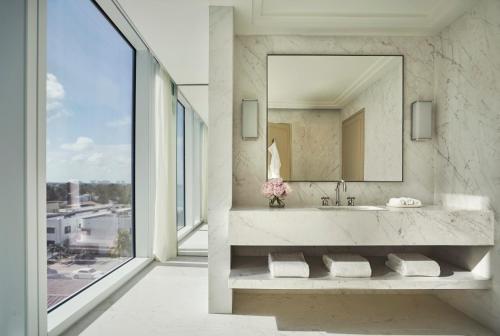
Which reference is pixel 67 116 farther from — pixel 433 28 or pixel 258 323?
pixel 433 28

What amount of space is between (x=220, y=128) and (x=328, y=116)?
107 centimetres

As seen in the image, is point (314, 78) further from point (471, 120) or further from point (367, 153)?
point (471, 120)

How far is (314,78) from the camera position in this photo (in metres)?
3.13

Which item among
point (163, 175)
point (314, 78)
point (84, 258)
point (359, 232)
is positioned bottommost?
point (84, 258)

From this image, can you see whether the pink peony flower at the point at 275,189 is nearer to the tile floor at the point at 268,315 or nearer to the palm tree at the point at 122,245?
the tile floor at the point at 268,315

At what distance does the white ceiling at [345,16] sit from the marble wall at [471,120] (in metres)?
0.21

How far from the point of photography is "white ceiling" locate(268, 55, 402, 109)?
3115mm

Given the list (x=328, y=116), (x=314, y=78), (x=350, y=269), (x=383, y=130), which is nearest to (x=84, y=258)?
(x=350, y=269)

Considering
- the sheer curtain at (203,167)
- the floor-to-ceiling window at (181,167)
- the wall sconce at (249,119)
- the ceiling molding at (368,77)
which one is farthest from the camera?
the sheer curtain at (203,167)

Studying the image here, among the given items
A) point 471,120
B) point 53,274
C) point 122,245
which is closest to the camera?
point 53,274

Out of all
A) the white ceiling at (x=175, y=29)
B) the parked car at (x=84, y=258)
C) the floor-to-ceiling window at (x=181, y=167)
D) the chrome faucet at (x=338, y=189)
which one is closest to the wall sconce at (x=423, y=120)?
the chrome faucet at (x=338, y=189)

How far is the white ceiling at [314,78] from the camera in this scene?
3115 millimetres

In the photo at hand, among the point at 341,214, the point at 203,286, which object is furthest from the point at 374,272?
the point at 203,286

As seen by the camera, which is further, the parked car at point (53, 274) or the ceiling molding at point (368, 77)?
the ceiling molding at point (368, 77)
